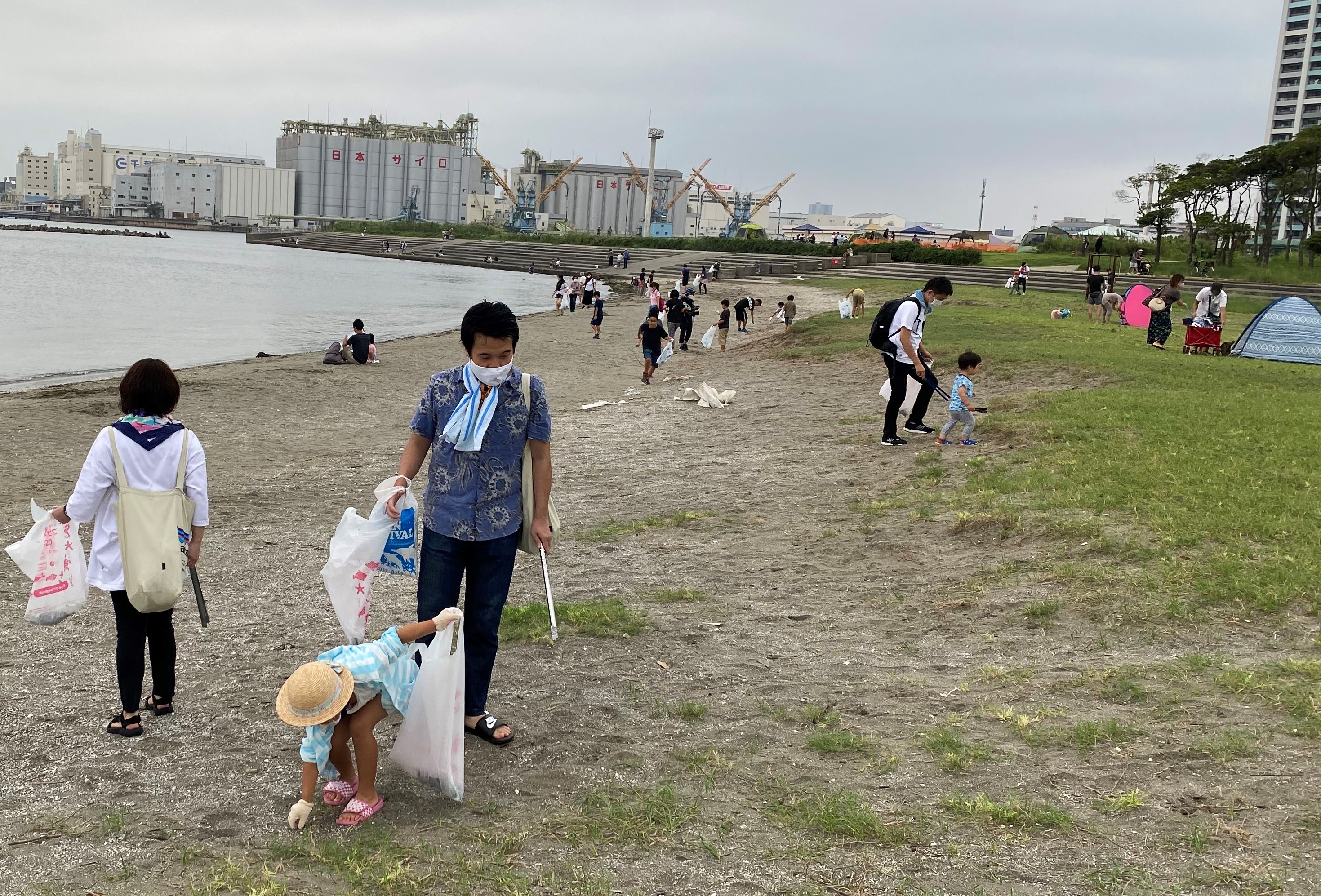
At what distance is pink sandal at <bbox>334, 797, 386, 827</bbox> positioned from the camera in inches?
147

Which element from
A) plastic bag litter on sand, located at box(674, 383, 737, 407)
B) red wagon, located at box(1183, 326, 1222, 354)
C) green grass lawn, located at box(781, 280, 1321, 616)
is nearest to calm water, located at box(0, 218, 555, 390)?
plastic bag litter on sand, located at box(674, 383, 737, 407)

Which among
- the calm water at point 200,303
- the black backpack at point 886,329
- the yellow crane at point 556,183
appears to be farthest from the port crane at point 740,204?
the black backpack at point 886,329

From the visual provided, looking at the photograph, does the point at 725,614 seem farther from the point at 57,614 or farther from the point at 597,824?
the point at 57,614

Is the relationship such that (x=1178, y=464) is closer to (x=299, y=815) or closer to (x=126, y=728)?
(x=299, y=815)

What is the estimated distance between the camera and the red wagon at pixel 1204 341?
17.8m

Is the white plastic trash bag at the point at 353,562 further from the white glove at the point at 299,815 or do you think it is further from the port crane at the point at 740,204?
the port crane at the point at 740,204

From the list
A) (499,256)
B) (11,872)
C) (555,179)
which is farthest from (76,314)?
(555,179)

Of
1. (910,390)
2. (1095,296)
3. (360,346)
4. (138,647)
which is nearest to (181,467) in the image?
(138,647)

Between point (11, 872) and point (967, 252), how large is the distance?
52434 millimetres

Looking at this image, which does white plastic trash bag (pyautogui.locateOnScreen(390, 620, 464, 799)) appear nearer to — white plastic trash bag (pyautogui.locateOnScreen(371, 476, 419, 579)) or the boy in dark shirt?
white plastic trash bag (pyautogui.locateOnScreen(371, 476, 419, 579))

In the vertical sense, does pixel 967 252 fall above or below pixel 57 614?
above

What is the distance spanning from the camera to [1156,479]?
7.84m

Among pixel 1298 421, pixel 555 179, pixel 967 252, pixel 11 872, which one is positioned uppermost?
pixel 555 179

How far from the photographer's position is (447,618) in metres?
3.72
